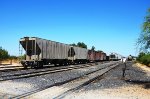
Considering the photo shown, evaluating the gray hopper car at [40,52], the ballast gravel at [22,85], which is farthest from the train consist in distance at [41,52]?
the ballast gravel at [22,85]

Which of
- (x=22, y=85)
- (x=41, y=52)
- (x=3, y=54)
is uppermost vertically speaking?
(x=3, y=54)

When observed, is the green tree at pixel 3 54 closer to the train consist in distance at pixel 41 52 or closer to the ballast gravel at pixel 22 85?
the train consist in distance at pixel 41 52

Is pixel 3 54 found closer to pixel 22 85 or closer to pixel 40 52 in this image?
pixel 40 52

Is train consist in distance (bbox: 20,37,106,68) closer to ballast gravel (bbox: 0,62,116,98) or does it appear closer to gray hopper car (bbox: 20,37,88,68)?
gray hopper car (bbox: 20,37,88,68)

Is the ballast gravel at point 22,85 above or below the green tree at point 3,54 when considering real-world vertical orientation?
below

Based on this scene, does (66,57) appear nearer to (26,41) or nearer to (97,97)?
(26,41)

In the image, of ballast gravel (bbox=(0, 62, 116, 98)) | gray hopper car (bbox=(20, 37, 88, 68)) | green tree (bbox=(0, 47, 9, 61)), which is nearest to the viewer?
ballast gravel (bbox=(0, 62, 116, 98))

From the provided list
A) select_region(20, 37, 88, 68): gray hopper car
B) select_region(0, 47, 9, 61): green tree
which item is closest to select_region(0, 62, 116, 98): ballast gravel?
select_region(20, 37, 88, 68): gray hopper car

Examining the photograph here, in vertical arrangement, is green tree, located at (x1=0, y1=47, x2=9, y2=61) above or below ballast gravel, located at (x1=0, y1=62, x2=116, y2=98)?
above

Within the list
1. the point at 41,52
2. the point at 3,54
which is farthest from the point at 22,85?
the point at 3,54

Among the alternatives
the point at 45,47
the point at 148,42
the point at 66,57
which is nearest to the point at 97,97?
the point at 148,42

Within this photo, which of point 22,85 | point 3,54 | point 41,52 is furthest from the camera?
point 3,54

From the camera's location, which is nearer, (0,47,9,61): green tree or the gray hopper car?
the gray hopper car

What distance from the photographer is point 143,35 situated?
62.8 feet
